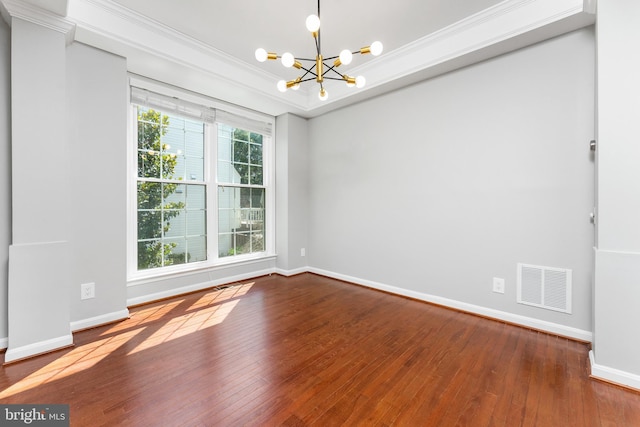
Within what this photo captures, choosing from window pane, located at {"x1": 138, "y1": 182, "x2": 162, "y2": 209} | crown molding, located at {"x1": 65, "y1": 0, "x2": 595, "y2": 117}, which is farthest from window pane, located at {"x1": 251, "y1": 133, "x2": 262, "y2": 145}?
window pane, located at {"x1": 138, "y1": 182, "x2": 162, "y2": 209}

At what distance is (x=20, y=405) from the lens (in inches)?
64.0

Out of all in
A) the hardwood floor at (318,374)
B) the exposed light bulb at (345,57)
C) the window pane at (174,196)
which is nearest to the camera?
the hardwood floor at (318,374)

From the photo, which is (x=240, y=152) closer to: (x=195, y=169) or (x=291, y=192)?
(x=195, y=169)

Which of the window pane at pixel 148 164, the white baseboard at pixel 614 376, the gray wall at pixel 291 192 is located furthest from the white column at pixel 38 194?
the white baseboard at pixel 614 376

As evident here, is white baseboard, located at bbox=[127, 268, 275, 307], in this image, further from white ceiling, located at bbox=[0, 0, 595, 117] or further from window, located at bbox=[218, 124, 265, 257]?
white ceiling, located at bbox=[0, 0, 595, 117]

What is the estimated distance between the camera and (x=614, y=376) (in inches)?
72.2

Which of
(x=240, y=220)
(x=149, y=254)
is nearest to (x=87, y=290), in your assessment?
(x=149, y=254)

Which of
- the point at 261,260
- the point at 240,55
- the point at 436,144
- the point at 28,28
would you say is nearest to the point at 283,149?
the point at 240,55

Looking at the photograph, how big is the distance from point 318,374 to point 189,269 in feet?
8.03

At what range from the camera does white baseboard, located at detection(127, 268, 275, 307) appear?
3.23 m

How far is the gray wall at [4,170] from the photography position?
2.20 metres

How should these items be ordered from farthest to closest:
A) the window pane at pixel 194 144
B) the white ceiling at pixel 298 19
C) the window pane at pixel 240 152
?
1. the window pane at pixel 240 152
2. the window pane at pixel 194 144
3. the white ceiling at pixel 298 19

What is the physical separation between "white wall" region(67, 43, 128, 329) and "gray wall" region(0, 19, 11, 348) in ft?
1.25

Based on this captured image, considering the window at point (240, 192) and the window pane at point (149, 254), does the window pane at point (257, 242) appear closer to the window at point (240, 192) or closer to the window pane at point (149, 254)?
the window at point (240, 192)
